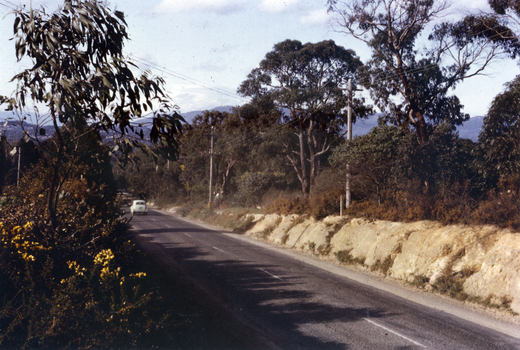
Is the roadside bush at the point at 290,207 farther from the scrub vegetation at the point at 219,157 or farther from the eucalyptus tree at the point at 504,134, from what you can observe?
the eucalyptus tree at the point at 504,134

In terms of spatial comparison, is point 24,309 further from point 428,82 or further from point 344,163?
point 428,82

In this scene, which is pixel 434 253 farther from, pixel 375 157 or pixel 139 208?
pixel 139 208

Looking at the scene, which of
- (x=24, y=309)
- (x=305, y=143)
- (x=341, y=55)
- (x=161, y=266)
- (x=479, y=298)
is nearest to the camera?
(x=24, y=309)

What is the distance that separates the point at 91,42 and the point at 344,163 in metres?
18.6

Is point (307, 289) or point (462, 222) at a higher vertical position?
point (462, 222)

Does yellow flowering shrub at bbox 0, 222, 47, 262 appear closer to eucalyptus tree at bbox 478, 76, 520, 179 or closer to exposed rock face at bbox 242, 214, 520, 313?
exposed rock face at bbox 242, 214, 520, 313

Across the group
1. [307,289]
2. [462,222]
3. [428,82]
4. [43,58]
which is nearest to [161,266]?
[307,289]

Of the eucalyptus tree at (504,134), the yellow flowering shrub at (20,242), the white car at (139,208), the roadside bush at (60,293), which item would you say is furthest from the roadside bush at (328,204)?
the white car at (139,208)

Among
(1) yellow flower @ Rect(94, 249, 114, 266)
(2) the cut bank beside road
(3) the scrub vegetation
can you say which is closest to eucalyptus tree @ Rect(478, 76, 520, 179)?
(3) the scrub vegetation

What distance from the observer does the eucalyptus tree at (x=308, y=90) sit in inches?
1495

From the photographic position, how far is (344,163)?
74.5 feet

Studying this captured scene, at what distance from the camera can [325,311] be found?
9719mm

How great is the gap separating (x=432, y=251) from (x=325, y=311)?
23.1ft

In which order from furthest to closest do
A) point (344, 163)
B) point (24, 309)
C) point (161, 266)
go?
point (344, 163) → point (161, 266) → point (24, 309)
